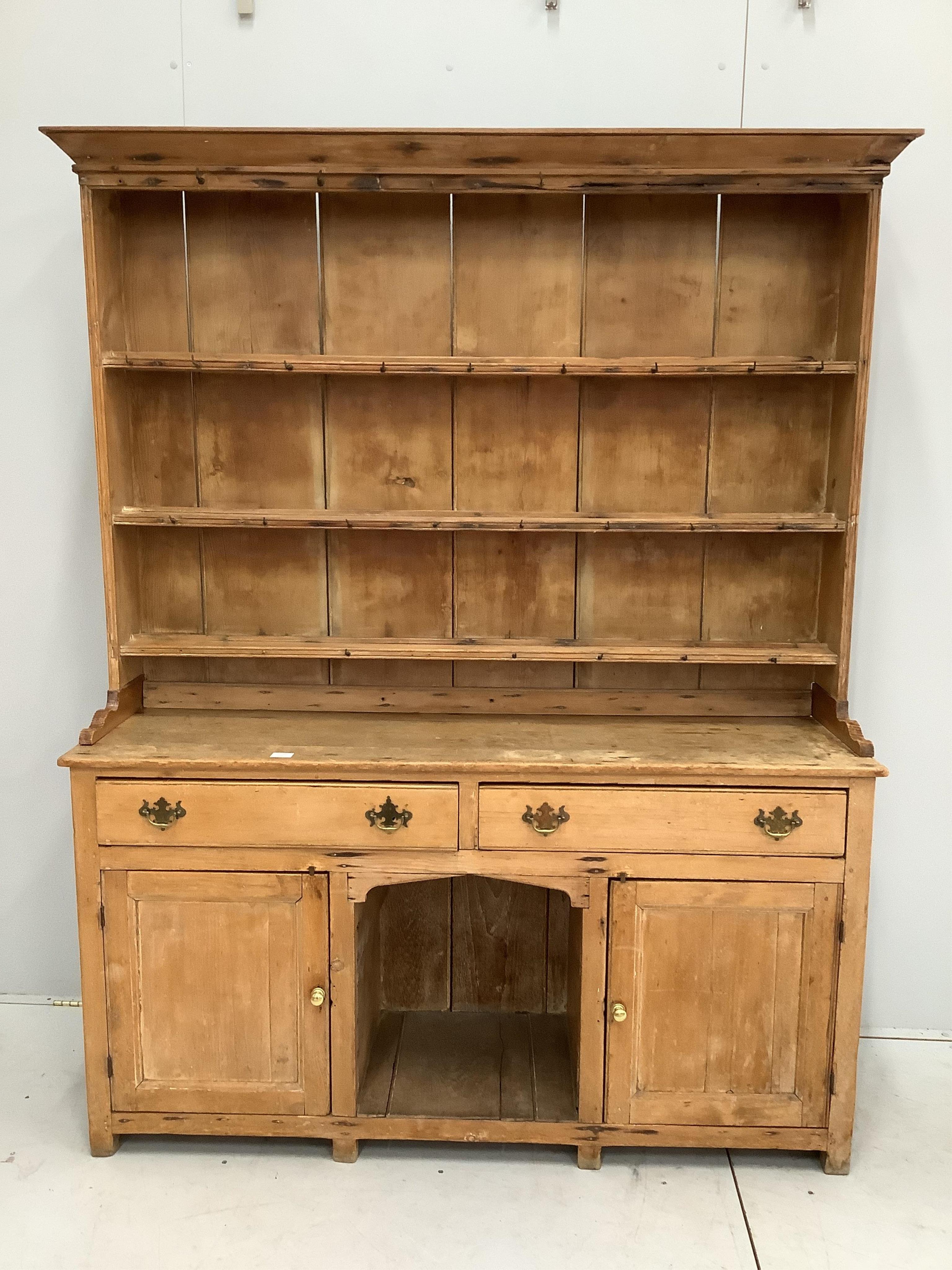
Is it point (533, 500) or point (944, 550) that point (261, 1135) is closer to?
point (533, 500)

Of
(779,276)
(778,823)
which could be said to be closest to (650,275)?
(779,276)

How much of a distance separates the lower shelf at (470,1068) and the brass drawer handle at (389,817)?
2.26 ft

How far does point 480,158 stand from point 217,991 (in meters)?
2.00

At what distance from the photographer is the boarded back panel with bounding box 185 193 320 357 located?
8.18 ft

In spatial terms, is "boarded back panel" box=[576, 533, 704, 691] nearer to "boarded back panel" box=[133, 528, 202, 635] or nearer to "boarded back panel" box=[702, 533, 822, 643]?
"boarded back panel" box=[702, 533, 822, 643]

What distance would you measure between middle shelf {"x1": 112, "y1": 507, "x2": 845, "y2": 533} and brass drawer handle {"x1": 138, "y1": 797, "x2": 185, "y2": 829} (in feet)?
2.20

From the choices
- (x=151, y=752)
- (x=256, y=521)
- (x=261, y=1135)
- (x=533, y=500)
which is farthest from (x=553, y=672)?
(x=261, y=1135)

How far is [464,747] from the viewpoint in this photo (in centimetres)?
235

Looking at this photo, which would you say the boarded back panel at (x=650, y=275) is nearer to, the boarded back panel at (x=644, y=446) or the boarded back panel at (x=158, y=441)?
the boarded back panel at (x=644, y=446)

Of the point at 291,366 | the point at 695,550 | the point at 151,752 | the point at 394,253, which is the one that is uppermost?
the point at 394,253

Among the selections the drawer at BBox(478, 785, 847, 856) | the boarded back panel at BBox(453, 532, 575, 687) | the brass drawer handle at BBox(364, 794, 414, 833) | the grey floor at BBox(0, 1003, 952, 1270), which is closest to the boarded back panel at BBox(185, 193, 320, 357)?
the boarded back panel at BBox(453, 532, 575, 687)

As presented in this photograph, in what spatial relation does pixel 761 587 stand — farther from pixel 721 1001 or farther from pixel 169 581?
pixel 169 581

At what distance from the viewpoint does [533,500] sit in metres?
2.60

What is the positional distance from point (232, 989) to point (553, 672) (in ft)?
3.68
